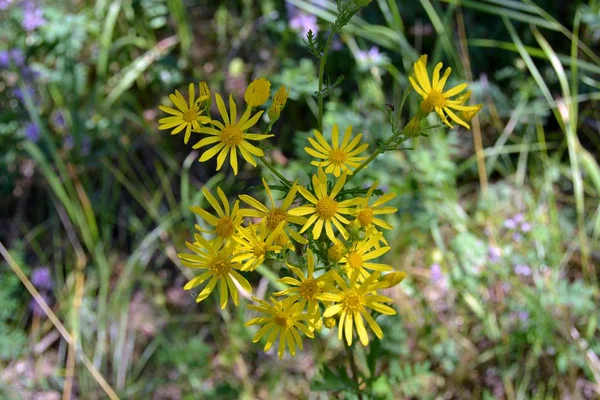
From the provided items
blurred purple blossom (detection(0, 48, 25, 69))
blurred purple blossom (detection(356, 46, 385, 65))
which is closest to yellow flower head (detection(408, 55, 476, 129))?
blurred purple blossom (detection(356, 46, 385, 65))

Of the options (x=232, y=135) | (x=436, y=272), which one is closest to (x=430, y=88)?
(x=232, y=135)

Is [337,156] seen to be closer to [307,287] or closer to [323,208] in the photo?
[323,208]

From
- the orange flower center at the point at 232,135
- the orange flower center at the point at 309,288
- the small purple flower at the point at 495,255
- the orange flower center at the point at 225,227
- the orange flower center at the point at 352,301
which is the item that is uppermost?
the orange flower center at the point at 232,135

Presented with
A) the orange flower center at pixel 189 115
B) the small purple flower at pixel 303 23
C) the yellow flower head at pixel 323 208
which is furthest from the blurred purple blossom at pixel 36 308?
the yellow flower head at pixel 323 208

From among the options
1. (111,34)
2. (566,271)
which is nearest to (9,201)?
(111,34)

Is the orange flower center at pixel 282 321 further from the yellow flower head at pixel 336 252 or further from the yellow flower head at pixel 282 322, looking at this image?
the yellow flower head at pixel 336 252

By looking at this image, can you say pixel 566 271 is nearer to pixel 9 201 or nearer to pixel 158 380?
pixel 158 380
